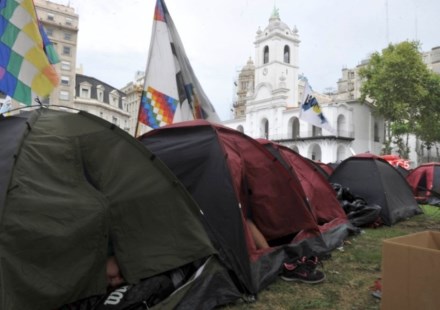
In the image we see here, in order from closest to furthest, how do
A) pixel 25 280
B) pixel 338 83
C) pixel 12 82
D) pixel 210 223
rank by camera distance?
pixel 25 280, pixel 210 223, pixel 12 82, pixel 338 83

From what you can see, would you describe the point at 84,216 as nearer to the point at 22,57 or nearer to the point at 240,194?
the point at 240,194

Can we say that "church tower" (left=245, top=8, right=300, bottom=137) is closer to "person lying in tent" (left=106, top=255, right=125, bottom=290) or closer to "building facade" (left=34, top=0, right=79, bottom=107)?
"building facade" (left=34, top=0, right=79, bottom=107)

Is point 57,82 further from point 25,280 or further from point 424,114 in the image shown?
point 424,114

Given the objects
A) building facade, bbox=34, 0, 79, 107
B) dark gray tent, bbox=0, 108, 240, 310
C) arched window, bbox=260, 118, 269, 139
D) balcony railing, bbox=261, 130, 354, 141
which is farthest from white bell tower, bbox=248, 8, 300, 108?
dark gray tent, bbox=0, 108, 240, 310

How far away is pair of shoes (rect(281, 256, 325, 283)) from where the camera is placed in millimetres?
4125

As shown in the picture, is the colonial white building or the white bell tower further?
the white bell tower

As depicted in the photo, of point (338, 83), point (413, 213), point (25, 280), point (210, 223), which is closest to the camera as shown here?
point (25, 280)

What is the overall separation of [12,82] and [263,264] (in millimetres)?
3649

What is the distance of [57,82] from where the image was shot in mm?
4633

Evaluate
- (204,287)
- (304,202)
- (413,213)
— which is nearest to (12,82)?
(204,287)

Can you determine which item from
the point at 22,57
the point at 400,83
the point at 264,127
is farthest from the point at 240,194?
the point at 264,127

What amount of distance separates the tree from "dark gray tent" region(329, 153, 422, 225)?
27.0 metres

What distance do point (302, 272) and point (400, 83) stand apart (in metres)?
33.4

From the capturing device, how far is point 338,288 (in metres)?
4.01
